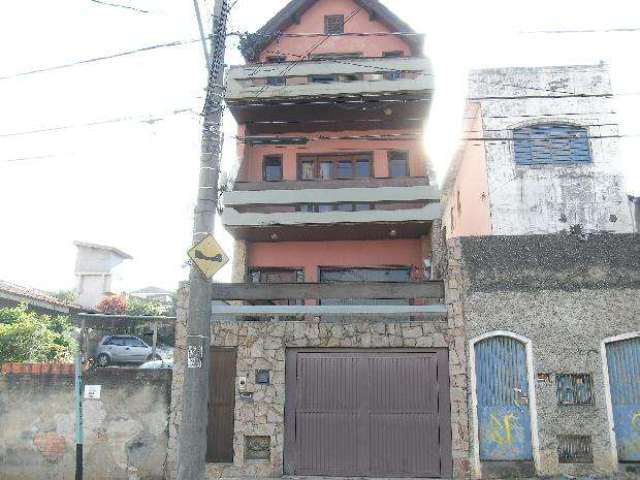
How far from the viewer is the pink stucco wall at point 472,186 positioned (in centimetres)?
1800

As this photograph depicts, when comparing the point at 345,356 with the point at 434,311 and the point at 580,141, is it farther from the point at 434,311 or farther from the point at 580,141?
the point at 580,141

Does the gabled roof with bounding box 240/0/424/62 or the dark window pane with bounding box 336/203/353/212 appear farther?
the gabled roof with bounding box 240/0/424/62

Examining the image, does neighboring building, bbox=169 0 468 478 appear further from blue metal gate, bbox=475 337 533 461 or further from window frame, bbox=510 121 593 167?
window frame, bbox=510 121 593 167

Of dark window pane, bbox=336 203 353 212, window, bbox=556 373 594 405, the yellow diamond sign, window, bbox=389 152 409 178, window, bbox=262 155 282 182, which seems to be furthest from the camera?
window, bbox=262 155 282 182

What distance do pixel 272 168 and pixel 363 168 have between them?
3077 millimetres

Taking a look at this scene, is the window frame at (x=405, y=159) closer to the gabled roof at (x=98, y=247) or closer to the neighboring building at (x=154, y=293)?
the gabled roof at (x=98, y=247)

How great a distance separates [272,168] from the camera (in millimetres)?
17719

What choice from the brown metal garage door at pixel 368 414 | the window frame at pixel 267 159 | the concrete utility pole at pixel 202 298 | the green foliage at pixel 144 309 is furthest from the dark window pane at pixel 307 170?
the green foliage at pixel 144 309

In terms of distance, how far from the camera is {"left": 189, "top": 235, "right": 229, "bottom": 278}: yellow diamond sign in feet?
24.2

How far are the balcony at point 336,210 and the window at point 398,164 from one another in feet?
5.20

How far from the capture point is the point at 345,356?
445 inches

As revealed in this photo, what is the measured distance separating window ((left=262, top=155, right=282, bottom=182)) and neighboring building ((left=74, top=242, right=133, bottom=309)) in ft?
86.3

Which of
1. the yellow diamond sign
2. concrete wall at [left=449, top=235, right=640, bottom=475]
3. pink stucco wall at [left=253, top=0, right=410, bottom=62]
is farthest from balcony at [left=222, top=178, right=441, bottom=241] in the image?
the yellow diamond sign

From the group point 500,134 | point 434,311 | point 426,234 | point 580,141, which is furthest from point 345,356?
point 580,141
